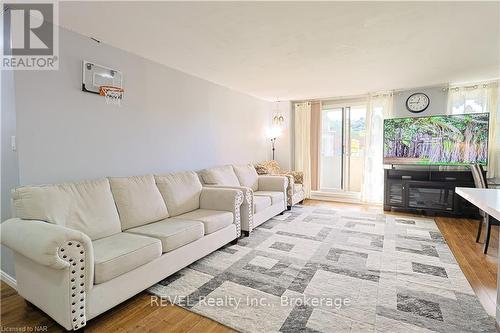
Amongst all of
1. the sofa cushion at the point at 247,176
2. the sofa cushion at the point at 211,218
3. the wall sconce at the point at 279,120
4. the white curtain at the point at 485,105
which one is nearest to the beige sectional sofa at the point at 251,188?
the sofa cushion at the point at 247,176

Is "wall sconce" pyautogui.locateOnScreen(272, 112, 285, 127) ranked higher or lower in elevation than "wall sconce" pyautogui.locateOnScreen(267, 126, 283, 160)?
higher

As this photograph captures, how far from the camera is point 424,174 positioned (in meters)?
4.51

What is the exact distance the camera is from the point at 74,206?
2107mm

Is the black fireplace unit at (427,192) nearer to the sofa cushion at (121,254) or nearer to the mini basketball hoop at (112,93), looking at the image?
the sofa cushion at (121,254)

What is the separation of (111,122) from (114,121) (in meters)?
0.04

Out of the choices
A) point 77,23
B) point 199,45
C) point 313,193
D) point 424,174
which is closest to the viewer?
point 77,23

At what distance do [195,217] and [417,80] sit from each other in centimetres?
408

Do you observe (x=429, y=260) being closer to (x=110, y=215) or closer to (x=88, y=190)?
(x=110, y=215)

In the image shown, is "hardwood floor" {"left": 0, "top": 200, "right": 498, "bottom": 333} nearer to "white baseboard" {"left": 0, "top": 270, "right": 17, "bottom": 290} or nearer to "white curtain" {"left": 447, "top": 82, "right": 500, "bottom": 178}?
"white baseboard" {"left": 0, "top": 270, "right": 17, "bottom": 290}

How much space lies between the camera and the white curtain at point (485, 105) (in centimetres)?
423

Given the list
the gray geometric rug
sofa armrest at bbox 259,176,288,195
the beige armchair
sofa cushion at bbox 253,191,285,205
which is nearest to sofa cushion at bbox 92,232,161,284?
the gray geometric rug

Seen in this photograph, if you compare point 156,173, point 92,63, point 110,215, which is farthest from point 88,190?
point 92,63

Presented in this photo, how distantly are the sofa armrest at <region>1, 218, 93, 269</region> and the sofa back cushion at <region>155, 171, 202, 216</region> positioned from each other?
1244 millimetres

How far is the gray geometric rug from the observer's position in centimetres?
175
